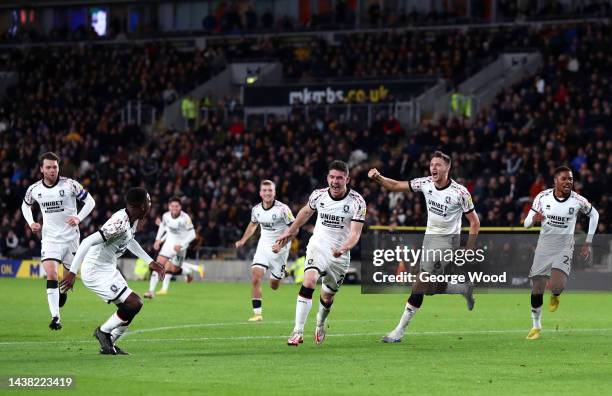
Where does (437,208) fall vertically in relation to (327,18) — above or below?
below

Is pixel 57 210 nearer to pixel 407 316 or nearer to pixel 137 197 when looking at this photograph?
pixel 137 197

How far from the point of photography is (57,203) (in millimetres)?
20984

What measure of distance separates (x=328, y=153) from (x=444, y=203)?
86.9 feet

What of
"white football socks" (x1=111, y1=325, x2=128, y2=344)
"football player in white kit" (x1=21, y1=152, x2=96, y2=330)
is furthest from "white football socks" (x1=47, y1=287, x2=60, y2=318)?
"white football socks" (x1=111, y1=325, x2=128, y2=344)

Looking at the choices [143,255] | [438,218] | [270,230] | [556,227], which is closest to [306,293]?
[438,218]

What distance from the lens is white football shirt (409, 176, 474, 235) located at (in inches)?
729

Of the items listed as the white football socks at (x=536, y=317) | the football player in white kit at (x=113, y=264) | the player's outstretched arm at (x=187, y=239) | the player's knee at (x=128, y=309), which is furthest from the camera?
the player's outstretched arm at (x=187, y=239)

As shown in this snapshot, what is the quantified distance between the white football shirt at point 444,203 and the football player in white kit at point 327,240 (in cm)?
123

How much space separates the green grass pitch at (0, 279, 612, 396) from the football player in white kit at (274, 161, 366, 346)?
0.48 m

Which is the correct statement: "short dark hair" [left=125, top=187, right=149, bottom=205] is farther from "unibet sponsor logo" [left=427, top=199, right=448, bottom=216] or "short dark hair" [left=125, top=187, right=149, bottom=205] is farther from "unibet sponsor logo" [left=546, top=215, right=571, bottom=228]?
"unibet sponsor logo" [left=546, top=215, right=571, bottom=228]

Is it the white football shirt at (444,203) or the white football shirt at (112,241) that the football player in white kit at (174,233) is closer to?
the white football shirt at (444,203)

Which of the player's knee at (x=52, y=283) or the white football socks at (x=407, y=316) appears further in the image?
the player's knee at (x=52, y=283)

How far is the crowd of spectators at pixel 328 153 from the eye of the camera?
38.4 metres

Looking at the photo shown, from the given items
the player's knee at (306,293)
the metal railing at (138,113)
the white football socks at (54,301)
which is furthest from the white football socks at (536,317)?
the metal railing at (138,113)
